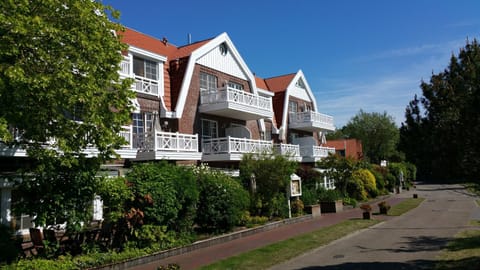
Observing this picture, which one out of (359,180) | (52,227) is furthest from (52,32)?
(359,180)

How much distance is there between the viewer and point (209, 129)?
2377cm

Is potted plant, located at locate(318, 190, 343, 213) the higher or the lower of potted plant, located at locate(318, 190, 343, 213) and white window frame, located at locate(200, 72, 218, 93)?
the lower

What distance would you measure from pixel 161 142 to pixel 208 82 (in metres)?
7.15

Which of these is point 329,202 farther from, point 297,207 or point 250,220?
point 250,220

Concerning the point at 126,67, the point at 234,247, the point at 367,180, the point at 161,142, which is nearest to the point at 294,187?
the point at 161,142

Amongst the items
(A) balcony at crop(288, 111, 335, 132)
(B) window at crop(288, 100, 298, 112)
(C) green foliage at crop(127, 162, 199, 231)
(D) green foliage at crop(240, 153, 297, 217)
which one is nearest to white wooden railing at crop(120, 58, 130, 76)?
(C) green foliage at crop(127, 162, 199, 231)

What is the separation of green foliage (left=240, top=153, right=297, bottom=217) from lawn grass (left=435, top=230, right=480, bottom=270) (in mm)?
8225

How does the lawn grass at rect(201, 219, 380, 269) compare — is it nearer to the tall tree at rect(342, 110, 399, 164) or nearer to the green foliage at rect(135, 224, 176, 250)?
the green foliage at rect(135, 224, 176, 250)

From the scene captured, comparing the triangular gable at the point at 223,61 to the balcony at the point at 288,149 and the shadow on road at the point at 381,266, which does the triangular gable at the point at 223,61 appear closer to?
the balcony at the point at 288,149

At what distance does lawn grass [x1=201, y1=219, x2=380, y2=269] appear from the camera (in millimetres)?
10945

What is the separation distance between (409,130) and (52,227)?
992 centimetres

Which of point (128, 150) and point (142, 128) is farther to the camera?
point (142, 128)

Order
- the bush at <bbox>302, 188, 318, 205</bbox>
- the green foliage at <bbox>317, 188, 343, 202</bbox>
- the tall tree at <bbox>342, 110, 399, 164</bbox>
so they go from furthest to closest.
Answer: the tall tree at <bbox>342, 110, 399, 164</bbox>, the green foliage at <bbox>317, 188, 343, 202</bbox>, the bush at <bbox>302, 188, 318, 205</bbox>

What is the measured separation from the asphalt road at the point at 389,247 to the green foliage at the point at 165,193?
4.37m
